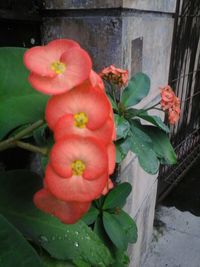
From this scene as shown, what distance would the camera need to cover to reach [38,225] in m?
0.75

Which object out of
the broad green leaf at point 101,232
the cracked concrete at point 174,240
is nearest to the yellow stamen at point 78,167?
the broad green leaf at point 101,232

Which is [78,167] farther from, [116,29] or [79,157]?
[116,29]

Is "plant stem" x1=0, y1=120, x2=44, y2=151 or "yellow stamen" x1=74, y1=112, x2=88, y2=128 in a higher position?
"yellow stamen" x1=74, y1=112, x2=88, y2=128

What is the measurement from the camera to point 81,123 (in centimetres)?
43

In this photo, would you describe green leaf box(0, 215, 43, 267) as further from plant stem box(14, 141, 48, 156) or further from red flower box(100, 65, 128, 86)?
red flower box(100, 65, 128, 86)

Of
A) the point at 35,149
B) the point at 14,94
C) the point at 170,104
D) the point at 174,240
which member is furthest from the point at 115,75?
the point at 174,240

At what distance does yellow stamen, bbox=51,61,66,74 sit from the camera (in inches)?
17.7

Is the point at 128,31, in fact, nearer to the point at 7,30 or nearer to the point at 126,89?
the point at 126,89

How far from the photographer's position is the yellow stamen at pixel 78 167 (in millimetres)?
417

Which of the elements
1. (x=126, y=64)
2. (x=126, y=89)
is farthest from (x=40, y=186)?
(x=126, y=64)

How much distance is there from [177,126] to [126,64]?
1.76 m

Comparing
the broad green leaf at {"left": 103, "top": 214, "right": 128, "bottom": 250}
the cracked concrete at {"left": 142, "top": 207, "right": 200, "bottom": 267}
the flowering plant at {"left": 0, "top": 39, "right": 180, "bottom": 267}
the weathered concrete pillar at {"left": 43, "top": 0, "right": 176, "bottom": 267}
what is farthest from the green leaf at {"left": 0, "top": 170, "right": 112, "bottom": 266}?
the cracked concrete at {"left": 142, "top": 207, "right": 200, "bottom": 267}

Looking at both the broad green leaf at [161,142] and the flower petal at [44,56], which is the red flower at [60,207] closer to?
the flower petal at [44,56]

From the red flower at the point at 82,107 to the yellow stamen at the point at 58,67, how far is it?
0.03 metres
